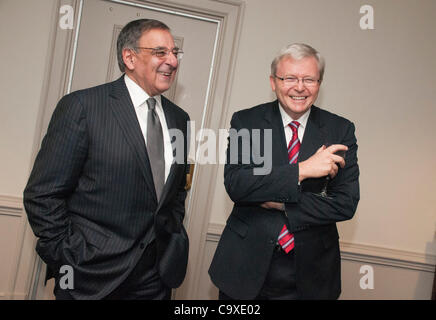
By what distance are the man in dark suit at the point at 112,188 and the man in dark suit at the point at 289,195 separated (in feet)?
0.98

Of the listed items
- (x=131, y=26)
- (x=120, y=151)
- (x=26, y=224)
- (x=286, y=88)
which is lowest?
(x=26, y=224)

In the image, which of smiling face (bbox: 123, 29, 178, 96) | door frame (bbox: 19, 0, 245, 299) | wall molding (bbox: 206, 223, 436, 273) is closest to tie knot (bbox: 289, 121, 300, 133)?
smiling face (bbox: 123, 29, 178, 96)

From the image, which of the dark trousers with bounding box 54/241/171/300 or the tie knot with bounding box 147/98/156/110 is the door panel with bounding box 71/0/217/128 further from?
the dark trousers with bounding box 54/241/171/300

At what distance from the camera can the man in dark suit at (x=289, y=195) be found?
1755 millimetres

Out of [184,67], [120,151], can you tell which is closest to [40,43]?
[184,67]

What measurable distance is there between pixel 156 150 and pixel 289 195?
0.59 m

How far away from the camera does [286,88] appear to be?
186cm

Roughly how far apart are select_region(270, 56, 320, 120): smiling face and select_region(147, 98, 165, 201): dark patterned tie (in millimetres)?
588

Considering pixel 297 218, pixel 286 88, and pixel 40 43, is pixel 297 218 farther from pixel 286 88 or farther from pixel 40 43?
pixel 40 43

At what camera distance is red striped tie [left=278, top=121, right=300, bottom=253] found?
179 centimetres

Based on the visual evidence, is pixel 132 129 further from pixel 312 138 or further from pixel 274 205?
pixel 312 138

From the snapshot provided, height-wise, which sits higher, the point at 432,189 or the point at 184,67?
the point at 184,67

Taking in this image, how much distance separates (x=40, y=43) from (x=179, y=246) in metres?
1.90

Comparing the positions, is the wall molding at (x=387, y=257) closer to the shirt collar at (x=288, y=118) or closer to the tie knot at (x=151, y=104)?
the shirt collar at (x=288, y=118)
